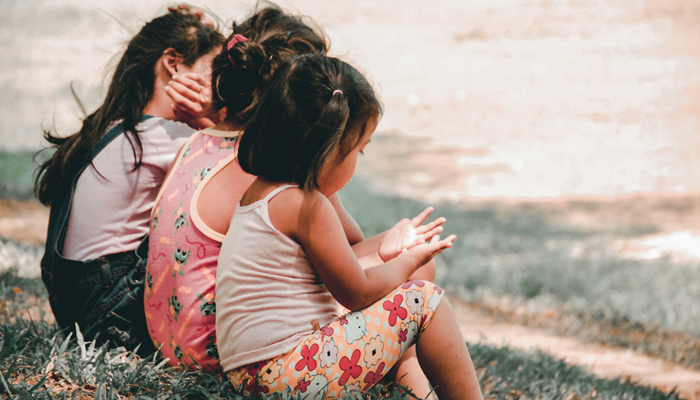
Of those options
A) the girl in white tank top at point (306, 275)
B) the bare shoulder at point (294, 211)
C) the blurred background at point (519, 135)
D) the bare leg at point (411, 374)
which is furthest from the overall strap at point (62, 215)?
the bare leg at point (411, 374)

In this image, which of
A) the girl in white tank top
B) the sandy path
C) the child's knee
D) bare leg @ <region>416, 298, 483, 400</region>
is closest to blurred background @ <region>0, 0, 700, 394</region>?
the sandy path

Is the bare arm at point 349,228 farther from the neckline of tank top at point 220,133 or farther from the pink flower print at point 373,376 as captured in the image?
the pink flower print at point 373,376

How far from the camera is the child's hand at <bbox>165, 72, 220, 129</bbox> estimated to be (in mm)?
2229

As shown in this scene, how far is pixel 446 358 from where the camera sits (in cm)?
184

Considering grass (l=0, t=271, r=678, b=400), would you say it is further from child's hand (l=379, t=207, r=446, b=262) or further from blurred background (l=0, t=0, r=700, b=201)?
blurred background (l=0, t=0, r=700, b=201)

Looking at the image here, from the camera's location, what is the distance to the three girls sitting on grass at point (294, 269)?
173 centimetres

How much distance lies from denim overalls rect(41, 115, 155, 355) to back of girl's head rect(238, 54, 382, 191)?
0.69 meters

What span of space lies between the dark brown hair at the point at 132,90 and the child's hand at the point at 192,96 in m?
0.14

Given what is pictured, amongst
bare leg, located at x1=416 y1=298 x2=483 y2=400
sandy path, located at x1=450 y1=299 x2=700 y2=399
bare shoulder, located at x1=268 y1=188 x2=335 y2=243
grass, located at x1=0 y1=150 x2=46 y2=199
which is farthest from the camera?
grass, located at x1=0 y1=150 x2=46 y2=199

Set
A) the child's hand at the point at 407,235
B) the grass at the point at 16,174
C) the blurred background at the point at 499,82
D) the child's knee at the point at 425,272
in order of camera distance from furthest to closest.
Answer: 1. the blurred background at the point at 499,82
2. the grass at the point at 16,174
3. the child's knee at the point at 425,272
4. the child's hand at the point at 407,235

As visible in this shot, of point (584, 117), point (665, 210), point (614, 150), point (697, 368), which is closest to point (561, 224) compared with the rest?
point (665, 210)

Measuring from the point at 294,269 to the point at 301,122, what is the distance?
40cm

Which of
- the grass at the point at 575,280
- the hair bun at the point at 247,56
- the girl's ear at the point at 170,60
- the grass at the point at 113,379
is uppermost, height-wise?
the hair bun at the point at 247,56

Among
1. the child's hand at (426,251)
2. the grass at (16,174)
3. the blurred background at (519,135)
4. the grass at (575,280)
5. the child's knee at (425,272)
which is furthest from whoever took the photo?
the grass at (16,174)
